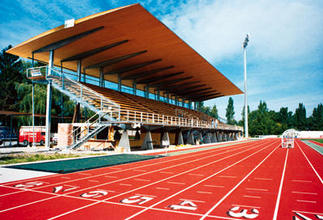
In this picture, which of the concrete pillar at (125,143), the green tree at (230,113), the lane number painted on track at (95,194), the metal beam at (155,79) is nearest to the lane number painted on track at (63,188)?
the lane number painted on track at (95,194)

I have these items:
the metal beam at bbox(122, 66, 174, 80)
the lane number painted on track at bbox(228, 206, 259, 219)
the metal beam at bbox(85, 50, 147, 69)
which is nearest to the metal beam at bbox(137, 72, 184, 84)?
the metal beam at bbox(122, 66, 174, 80)

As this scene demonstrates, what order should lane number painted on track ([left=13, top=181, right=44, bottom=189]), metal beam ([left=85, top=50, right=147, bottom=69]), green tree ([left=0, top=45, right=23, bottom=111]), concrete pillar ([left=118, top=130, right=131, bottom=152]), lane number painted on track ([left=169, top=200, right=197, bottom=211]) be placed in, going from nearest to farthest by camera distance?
lane number painted on track ([left=169, top=200, right=197, bottom=211]) → lane number painted on track ([left=13, top=181, right=44, bottom=189]) → concrete pillar ([left=118, top=130, right=131, bottom=152]) → metal beam ([left=85, top=50, right=147, bottom=69]) → green tree ([left=0, top=45, right=23, bottom=111])

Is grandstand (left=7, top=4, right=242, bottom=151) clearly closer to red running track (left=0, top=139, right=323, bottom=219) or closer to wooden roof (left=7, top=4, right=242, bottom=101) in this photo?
wooden roof (left=7, top=4, right=242, bottom=101)

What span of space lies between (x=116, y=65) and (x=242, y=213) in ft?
95.0

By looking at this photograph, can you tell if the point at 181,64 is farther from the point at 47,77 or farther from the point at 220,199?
the point at 220,199

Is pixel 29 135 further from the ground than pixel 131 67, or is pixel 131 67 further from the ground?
pixel 131 67

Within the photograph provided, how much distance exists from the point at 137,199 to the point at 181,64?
93.3ft

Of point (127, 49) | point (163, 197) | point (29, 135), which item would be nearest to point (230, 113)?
point (127, 49)

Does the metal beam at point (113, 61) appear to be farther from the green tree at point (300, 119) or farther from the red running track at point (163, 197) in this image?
the green tree at point (300, 119)

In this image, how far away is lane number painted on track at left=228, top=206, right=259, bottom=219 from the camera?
5133mm

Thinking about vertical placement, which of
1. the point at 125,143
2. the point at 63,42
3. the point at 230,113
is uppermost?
the point at 63,42

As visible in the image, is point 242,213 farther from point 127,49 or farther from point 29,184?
point 127,49

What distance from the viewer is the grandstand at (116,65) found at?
20.8m

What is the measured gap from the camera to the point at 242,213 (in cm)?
534
